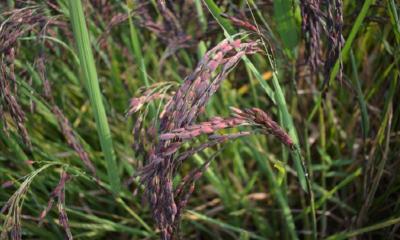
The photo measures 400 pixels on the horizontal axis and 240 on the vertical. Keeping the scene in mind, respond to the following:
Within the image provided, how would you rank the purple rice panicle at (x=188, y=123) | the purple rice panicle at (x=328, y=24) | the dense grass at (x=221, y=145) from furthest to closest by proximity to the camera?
the dense grass at (x=221, y=145), the purple rice panicle at (x=328, y=24), the purple rice panicle at (x=188, y=123)

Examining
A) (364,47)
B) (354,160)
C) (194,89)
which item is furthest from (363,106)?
(194,89)

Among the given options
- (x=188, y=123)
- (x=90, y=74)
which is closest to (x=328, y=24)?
(x=188, y=123)

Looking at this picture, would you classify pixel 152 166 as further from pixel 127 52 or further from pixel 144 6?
pixel 127 52

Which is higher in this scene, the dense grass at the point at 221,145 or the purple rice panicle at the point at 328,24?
the purple rice panicle at the point at 328,24

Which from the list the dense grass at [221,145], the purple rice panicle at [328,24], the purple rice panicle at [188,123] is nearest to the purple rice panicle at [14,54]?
the dense grass at [221,145]

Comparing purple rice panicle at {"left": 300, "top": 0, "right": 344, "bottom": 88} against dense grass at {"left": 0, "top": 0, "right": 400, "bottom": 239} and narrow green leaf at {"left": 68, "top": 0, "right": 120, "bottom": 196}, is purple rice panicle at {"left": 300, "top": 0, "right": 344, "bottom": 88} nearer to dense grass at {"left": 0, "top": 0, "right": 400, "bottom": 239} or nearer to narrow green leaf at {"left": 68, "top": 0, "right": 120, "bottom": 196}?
dense grass at {"left": 0, "top": 0, "right": 400, "bottom": 239}

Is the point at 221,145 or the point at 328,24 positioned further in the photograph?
the point at 221,145

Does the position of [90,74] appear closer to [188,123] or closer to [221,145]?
[188,123]

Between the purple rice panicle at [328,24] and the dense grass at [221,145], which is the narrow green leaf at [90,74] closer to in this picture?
the dense grass at [221,145]

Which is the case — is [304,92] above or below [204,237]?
above
